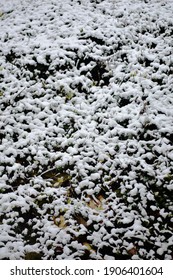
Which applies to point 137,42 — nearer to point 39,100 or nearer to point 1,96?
point 39,100

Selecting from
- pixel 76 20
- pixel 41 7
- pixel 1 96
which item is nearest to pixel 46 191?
pixel 1 96

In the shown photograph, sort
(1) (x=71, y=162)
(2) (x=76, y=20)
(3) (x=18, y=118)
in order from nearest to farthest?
(1) (x=71, y=162) < (3) (x=18, y=118) < (2) (x=76, y=20)

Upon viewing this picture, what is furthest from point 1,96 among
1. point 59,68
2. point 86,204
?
point 86,204

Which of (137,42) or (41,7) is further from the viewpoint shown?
(41,7)

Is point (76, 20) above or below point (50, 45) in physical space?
above

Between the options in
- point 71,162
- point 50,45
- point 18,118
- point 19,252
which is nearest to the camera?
point 19,252

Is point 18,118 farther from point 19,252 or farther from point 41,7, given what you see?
point 41,7

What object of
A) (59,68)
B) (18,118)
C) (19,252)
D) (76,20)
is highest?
(76,20)
